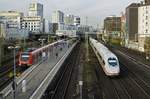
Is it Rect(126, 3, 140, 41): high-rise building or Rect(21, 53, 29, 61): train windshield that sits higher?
Rect(126, 3, 140, 41): high-rise building

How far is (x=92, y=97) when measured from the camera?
28422 mm

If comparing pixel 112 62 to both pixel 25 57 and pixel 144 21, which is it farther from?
pixel 144 21

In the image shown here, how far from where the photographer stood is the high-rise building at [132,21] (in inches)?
4585

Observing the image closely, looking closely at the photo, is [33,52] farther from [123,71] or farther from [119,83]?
[119,83]

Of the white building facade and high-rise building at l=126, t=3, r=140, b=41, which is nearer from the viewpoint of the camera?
the white building facade

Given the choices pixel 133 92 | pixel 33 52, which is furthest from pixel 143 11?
pixel 133 92

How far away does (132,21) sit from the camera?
389 feet

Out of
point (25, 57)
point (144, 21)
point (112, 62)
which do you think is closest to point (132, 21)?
point (144, 21)

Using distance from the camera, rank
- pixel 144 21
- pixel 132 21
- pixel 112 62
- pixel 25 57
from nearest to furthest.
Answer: pixel 112 62 → pixel 25 57 → pixel 144 21 → pixel 132 21

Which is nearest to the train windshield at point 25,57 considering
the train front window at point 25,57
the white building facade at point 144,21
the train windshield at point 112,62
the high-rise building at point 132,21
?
the train front window at point 25,57

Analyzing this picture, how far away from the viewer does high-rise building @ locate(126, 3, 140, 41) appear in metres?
116

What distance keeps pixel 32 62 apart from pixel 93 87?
18136 millimetres

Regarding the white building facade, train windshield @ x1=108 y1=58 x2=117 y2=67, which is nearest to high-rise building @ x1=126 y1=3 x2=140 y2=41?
the white building facade

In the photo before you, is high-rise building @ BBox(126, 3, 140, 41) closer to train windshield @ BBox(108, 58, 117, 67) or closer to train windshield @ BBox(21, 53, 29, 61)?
train windshield @ BBox(21, 53, 29, 61)
